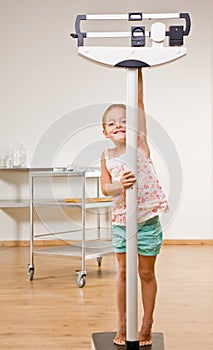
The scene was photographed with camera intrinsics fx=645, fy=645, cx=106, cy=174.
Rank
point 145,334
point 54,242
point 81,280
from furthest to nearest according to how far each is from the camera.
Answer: point 54,242 < point 81,280 < point 145,334

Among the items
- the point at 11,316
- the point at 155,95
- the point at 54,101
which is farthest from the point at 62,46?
the point at 11,316

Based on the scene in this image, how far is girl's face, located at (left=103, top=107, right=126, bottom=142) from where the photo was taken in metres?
1.87

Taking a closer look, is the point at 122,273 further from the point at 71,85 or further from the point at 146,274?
the point at 71,85

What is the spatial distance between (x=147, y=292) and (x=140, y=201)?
33 cm

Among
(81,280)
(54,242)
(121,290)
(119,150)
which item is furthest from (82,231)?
(54,242)

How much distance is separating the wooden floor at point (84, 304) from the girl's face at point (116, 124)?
2.41 ft

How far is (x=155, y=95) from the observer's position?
5207 mm

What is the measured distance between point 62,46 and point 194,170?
146 cm

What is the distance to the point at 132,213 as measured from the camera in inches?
67.7

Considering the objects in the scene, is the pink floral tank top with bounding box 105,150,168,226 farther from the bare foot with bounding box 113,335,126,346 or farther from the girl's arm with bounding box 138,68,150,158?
the bare foot with bounding box 113,335,126,346

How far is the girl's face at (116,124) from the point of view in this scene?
6.15 ft

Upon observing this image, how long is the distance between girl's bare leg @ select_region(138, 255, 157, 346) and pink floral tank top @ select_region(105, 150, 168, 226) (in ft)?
0.48

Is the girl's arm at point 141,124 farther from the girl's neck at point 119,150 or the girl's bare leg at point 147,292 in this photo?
the girl's bare leg at point 147,292

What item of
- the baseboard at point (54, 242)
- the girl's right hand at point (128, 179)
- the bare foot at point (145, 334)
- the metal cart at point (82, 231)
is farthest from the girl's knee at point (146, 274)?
the baseboard at point (54, 242)
